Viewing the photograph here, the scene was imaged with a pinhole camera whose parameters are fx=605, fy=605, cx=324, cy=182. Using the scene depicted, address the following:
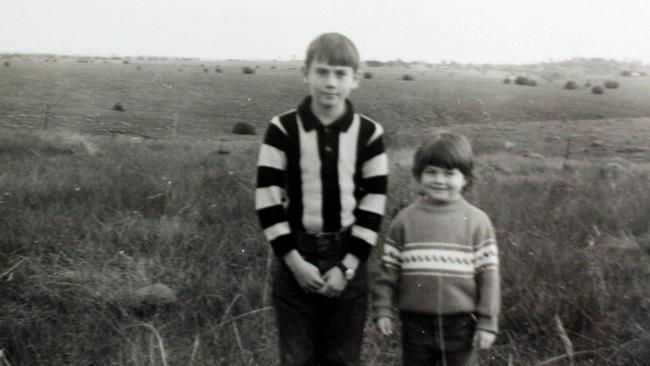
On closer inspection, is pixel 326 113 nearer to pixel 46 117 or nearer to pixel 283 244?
pixel 283 244

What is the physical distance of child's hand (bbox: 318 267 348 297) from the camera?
217cm

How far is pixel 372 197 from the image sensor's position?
87.3 inches

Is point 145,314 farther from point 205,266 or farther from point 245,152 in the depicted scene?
point 245,152

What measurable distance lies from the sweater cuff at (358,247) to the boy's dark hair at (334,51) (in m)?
0.62

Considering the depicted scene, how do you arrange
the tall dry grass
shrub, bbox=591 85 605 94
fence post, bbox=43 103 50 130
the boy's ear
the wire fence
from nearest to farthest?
the boy's ear < the tall dry grass < fence post, bbox=43 103 50 130 < the wire fence < shrub, bbox=591 85 605 94

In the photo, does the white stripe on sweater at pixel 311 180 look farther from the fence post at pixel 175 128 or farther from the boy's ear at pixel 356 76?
the fence post at pixel 175 128

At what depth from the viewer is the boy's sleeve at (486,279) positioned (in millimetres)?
2127

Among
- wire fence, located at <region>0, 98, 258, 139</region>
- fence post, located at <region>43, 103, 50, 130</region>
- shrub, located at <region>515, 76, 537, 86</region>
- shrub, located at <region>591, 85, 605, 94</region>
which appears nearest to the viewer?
fence post, located at <region>43, 103, 50, 130</region>

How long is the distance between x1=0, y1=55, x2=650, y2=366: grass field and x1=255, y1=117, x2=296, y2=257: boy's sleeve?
2.73ft

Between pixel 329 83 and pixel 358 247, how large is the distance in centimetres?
60

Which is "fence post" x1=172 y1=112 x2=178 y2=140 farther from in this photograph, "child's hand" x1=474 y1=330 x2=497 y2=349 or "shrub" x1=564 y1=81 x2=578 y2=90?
"shrub" x1=564 y1=81 x2=578 y2=90

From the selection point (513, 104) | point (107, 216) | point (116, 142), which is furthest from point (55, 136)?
point (513, 104)

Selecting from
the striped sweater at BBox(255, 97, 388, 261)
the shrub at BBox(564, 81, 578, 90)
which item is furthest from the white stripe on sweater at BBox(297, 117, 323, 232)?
the shrub at BBox(564, 81, 578, 90)

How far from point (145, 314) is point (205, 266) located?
0.57 m
